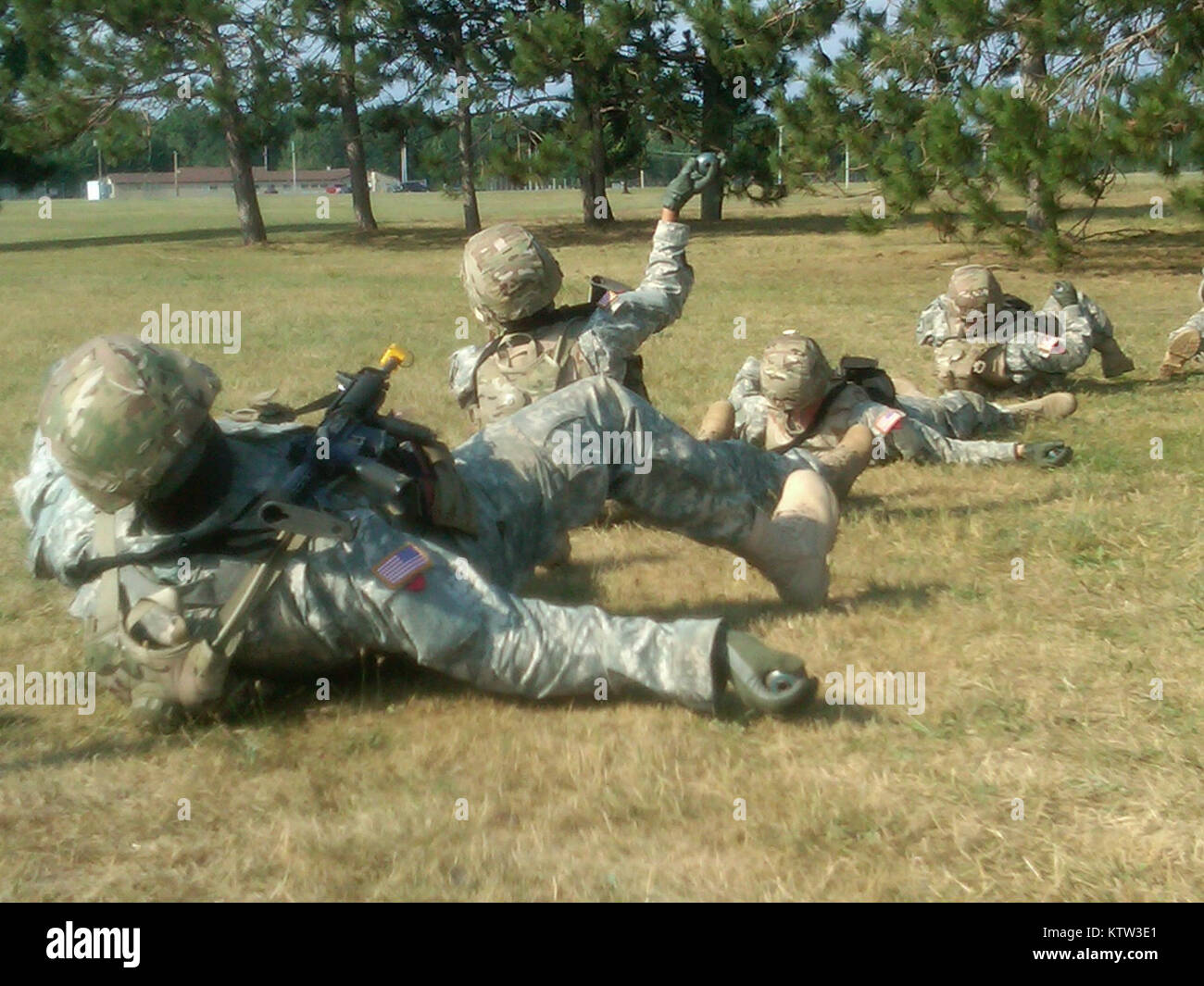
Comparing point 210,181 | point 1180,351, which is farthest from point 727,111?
point 210,181

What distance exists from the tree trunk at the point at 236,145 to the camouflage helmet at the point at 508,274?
2399 centimetres

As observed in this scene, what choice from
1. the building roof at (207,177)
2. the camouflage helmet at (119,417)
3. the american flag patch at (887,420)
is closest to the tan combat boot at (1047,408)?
the american flag patch at (887,420)

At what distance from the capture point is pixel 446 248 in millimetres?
28719

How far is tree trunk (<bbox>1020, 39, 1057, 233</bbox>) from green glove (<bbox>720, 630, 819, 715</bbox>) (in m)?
13.5

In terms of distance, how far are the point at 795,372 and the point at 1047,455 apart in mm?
1420

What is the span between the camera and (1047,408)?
320 inches

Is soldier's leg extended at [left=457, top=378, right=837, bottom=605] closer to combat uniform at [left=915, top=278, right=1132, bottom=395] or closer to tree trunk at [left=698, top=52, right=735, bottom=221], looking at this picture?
combat uniform at [left=915, top=278, right=1132, bottom=395]

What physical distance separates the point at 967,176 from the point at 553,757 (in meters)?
Answer: 14.4

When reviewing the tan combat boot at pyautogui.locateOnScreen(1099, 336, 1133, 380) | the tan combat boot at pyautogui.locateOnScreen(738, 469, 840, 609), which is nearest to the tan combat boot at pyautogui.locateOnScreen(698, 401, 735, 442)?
Result: the tan combat boot at pyautogui.locateOnScreen(738, 469, 840, 609)

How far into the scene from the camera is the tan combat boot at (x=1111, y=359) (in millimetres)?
9094

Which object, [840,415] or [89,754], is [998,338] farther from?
[89,754]

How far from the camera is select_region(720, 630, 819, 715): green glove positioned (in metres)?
3.57

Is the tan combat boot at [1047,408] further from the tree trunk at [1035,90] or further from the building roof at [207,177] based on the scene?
the building roof at [207,177]

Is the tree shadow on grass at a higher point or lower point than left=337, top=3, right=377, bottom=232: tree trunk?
lower
